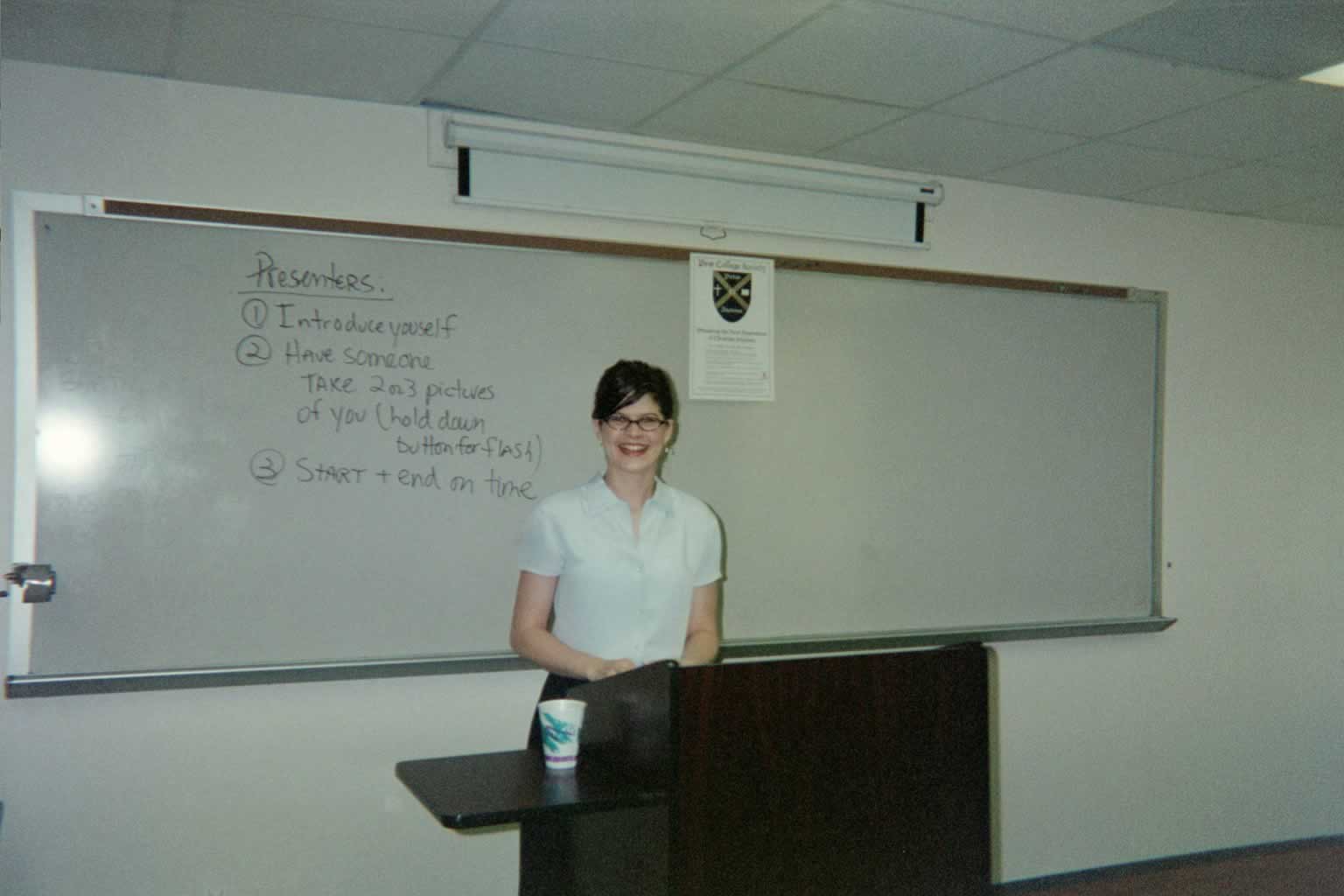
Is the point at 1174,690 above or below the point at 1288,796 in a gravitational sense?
above

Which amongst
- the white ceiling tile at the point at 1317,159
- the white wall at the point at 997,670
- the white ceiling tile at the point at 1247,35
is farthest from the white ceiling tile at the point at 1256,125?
the white wall at the point at 997,670

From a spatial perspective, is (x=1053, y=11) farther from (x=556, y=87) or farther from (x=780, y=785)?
(x=780, y=785)

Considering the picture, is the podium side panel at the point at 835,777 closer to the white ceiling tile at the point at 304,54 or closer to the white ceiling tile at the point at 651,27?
the white ceiling tile at the point at 651,27

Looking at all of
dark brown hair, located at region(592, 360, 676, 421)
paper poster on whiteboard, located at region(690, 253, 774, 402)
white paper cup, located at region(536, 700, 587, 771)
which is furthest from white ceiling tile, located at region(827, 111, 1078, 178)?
white paper cup, located at region(536, 700, 587, 771)

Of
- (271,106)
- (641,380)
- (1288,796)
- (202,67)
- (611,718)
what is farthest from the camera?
Result: (1288,796)

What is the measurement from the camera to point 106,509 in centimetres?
269

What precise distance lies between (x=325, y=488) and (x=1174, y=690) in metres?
3.11

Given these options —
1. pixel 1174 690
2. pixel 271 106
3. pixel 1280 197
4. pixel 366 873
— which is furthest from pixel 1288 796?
pixel 271 106

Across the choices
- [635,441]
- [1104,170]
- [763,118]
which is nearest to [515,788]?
[635,441]

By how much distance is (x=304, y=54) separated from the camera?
2.61 metres

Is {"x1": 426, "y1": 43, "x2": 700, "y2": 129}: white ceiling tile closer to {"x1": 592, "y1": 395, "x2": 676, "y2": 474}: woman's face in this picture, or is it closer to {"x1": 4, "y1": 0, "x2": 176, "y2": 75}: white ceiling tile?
{"x1": 4, "y1": 0, "x2": 176, "y2": 75}: white ceiling tile

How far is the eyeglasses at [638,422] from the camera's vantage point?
91.9 inches

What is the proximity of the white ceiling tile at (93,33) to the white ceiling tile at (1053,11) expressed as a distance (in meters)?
1.62

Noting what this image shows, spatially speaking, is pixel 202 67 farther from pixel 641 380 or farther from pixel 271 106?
pixel 641 380
